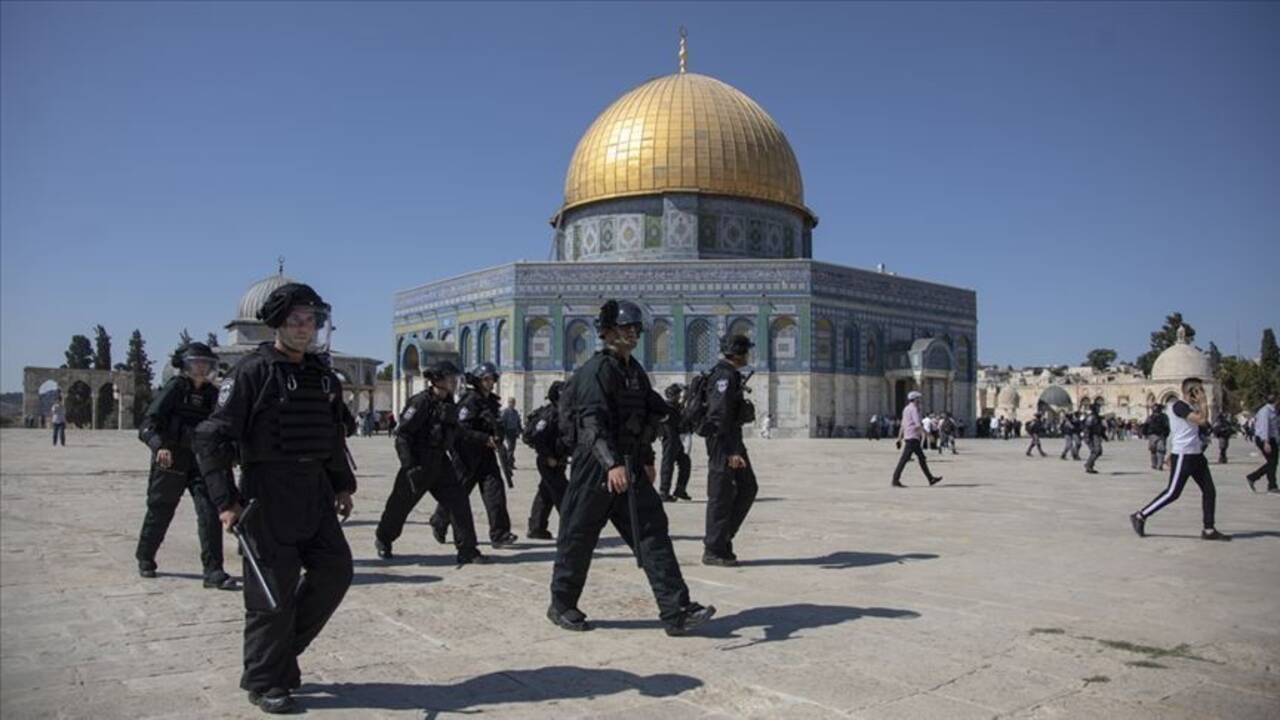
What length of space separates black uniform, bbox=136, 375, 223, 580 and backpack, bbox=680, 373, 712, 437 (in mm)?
3227

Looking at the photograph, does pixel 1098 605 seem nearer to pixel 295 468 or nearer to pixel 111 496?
pixel 295 468

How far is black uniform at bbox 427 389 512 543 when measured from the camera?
772 cm

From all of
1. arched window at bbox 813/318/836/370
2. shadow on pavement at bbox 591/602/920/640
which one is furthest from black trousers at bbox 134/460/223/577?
arched window at bbox 813/318/836/370

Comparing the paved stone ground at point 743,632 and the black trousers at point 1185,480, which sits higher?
the black trousers at point 1185,480

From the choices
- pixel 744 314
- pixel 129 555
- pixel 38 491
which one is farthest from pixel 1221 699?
pixel 744 314

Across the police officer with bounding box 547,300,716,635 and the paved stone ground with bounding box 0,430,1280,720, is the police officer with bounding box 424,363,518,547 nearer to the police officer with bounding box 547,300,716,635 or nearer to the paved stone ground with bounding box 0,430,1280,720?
the paved stone ground with bounding box 0,430,1280,720

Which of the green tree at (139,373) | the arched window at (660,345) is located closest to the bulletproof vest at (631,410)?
the arched window at (660,345)

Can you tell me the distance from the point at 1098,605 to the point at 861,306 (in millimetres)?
35215

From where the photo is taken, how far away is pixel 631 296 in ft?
126

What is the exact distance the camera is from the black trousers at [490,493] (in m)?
7.84

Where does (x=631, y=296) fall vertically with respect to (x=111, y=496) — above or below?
above

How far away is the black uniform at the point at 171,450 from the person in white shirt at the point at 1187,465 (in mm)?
7019

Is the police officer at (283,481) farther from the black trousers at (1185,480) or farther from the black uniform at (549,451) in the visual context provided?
the black trousers at (1185,480)

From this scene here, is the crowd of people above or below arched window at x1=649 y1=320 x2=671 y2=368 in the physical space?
below
